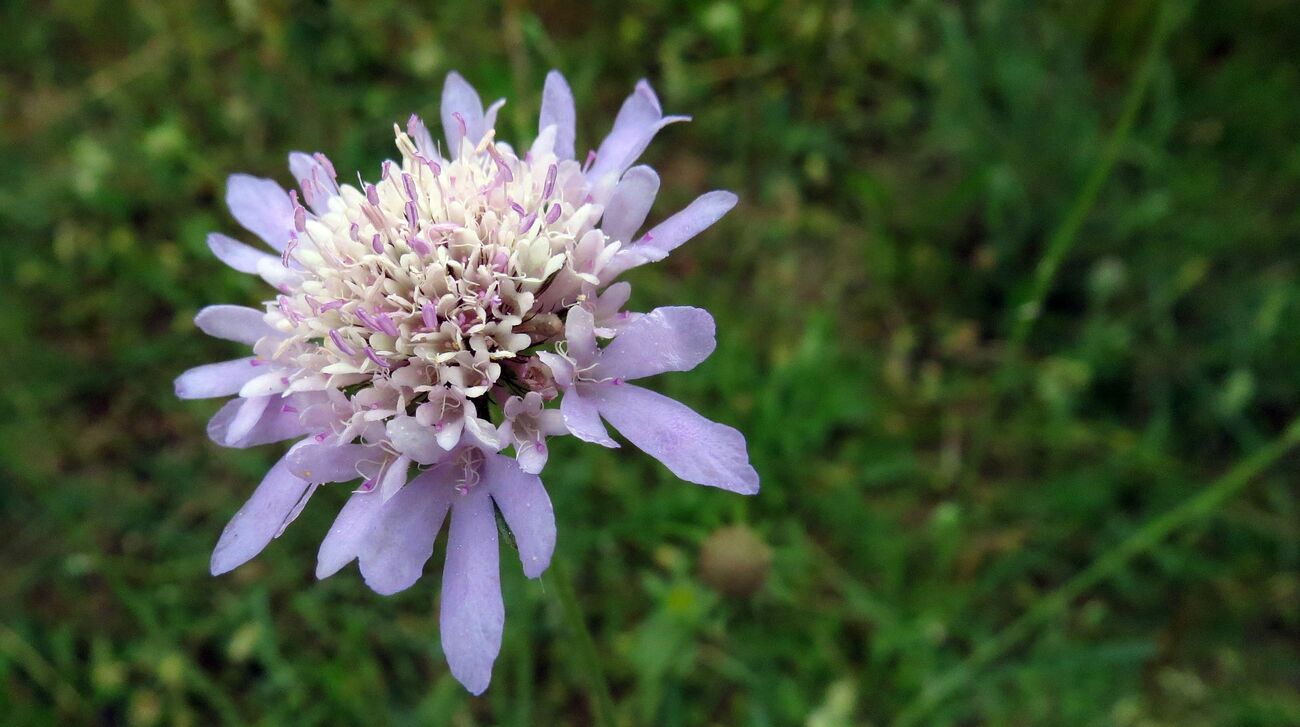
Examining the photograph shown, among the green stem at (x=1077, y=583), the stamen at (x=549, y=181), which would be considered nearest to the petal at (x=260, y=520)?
the stamen at (x=549, y=181)

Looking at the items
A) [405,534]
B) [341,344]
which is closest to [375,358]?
[341,344]

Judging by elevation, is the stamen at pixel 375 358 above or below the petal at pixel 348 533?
above

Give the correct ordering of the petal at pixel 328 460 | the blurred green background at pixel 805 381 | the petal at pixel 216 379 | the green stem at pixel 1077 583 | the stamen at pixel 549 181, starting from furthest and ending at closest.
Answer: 1. the blurred green background at pixel 805 381
2. the green stem at pixel 1077 583
3. the petal at pixel 216 379
4. the stamen at pixel 549 181
5. the petal at pixel 328 460

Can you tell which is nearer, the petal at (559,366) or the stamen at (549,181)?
the petal at (559,366)

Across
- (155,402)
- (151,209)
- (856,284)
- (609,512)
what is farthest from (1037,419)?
(151,209)

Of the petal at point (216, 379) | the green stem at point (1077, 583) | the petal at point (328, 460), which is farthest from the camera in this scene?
the green stem at point (1077, 583)

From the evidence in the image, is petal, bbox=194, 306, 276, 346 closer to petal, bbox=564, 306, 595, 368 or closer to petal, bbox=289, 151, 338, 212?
petal, bbox=289, 151, 338, 212

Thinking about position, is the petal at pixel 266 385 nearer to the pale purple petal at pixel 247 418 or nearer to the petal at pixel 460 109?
the pale purple petal at pixel 247 418

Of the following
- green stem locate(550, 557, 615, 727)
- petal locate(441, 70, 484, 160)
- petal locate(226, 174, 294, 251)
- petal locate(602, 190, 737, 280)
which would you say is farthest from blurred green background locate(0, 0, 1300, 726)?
petal locate(602, 190, 737, 280)
